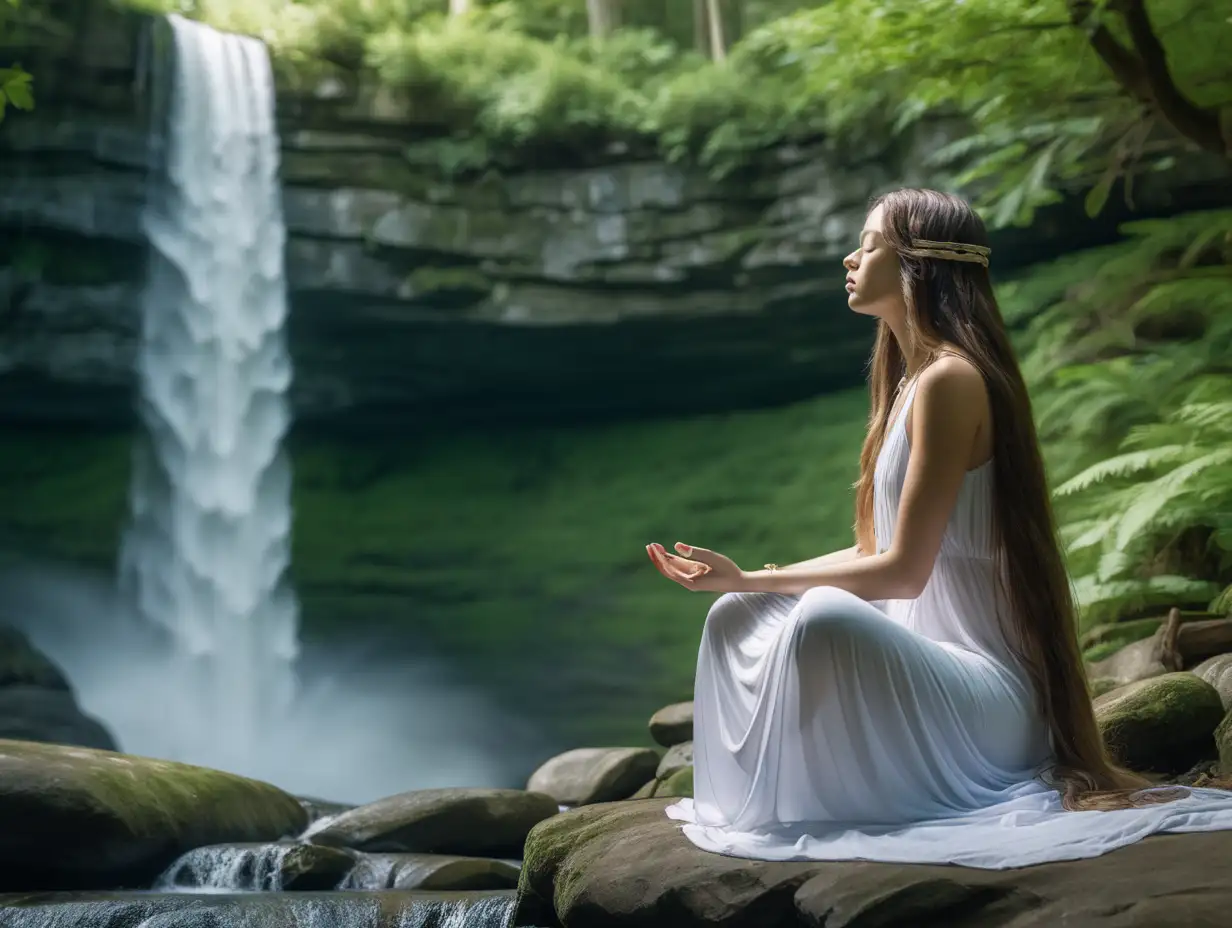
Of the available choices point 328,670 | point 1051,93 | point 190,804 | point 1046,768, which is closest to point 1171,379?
point 1051,93

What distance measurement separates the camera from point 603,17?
1447cm

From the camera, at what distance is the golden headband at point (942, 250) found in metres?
3.37

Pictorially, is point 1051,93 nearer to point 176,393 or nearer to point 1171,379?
point 1171,379

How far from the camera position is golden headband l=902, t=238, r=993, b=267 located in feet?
11.1

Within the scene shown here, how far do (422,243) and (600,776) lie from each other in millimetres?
6015

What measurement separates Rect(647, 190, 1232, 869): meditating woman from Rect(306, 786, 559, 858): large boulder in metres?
3.77

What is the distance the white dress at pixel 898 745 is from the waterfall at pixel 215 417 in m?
10.3

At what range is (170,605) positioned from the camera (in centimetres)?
1317

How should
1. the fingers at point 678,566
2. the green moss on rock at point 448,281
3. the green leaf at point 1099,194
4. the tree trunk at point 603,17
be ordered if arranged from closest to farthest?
the fingers at point 678,566 → the green leaf at point 1099,194 → the green moss on rock at point 448,281 → the tree trunk at point 603,17

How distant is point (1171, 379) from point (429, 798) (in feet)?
18.8

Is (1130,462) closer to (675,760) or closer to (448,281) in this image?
(675,760)

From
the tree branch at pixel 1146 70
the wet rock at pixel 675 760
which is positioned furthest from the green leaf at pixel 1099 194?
the wet rock at pixel 675 760

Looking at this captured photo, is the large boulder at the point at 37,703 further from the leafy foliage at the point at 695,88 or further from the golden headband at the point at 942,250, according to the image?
the golden headband at the point at 942,250

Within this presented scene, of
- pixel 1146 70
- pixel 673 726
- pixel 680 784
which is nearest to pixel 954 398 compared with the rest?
pixel 1146 70
